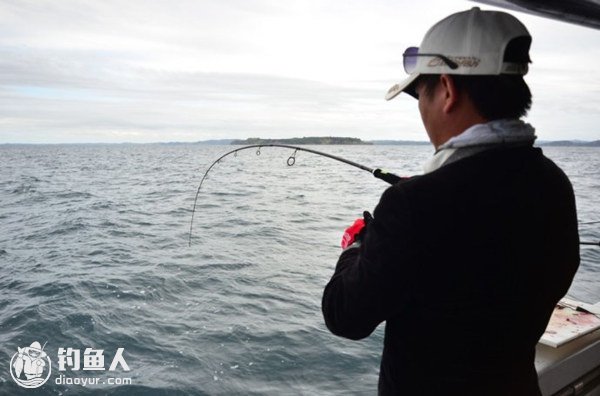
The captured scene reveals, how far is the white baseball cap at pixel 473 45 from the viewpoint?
112 centimetres

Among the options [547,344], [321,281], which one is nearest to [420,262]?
[547,344]

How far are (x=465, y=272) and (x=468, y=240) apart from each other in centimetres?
8

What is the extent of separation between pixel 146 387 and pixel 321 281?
144 inches

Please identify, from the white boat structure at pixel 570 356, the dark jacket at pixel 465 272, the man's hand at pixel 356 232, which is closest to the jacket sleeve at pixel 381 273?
the dark jacket at pixel 465 272

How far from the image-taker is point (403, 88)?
131cm

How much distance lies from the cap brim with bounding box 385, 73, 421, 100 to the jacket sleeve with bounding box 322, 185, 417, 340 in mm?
374

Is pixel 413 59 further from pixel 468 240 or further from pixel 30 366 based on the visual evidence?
pixel 30 366

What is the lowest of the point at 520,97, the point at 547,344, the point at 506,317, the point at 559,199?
the point at 547,344

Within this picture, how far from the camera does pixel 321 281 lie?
25.4 ft

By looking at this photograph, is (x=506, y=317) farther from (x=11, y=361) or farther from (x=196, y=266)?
(x=196, y=266)

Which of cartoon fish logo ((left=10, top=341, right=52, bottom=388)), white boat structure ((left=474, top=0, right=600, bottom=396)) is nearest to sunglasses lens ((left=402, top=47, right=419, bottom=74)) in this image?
white boat structure ((left=474, top=0, right=600, bottom=396))

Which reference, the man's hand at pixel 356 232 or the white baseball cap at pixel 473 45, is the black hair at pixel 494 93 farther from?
the man's hand at pixel 356 232

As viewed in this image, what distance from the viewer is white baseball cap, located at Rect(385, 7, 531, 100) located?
112cm

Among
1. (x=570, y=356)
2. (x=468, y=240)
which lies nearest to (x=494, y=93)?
(x=468, y=240)
